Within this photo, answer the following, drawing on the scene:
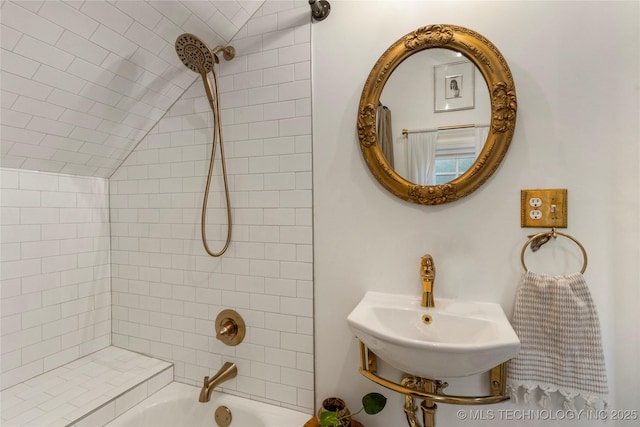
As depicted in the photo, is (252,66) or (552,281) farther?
(252,66)

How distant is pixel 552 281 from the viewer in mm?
1068

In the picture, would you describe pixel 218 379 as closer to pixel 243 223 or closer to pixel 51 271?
pixel 243 223

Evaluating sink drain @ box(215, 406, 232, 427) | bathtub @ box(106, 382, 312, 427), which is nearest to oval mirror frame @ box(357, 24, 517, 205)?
bathtub @ box(106, 382, 312, 427)

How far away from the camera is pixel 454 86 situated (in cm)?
119

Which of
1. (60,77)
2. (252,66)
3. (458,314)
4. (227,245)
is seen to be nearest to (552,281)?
(458,314)

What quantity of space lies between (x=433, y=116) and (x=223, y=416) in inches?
65.3

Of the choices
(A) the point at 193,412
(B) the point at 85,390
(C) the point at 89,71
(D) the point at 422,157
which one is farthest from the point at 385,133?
(B) the point at 85,390

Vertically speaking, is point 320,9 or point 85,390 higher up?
point 320,9

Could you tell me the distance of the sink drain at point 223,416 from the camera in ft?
4.90

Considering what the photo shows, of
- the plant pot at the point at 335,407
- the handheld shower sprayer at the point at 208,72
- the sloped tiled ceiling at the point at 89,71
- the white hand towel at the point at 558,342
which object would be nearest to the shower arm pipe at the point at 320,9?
the sloped tiled ceiling at the point at 89,71

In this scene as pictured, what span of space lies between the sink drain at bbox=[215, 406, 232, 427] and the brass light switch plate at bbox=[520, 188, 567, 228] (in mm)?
1538

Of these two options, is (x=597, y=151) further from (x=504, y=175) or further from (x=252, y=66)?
(x=252, y=66)

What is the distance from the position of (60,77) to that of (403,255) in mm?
1596

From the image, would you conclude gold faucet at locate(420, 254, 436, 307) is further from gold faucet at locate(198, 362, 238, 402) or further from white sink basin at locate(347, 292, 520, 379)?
gold faucet at locate(198, 362, 238, 402)
